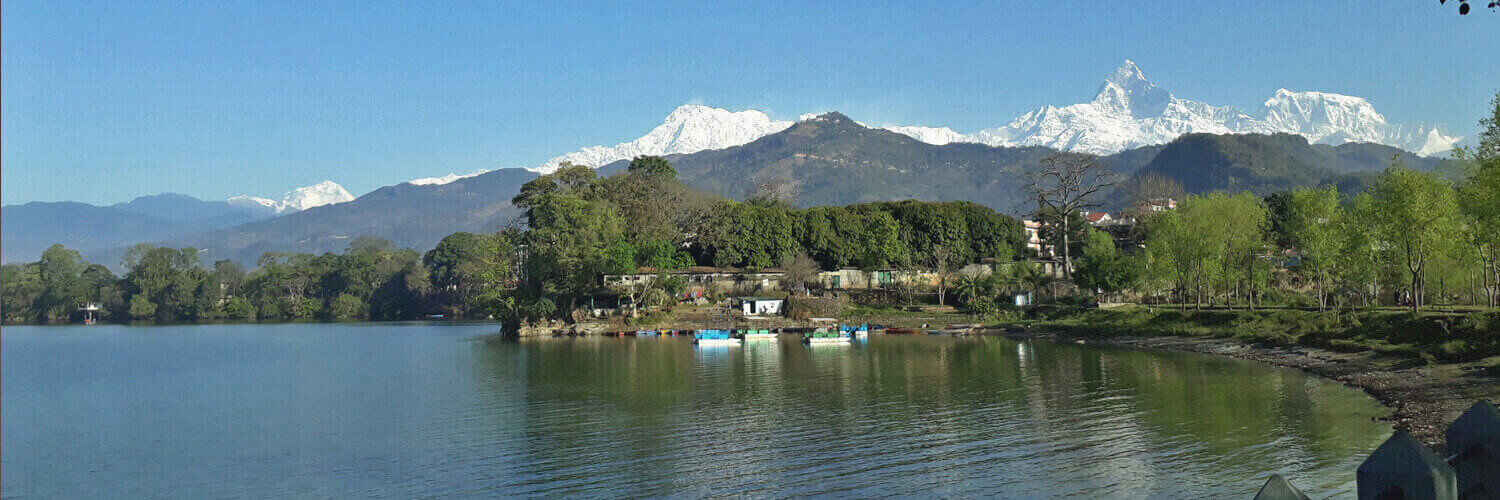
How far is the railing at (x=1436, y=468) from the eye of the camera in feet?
24.4

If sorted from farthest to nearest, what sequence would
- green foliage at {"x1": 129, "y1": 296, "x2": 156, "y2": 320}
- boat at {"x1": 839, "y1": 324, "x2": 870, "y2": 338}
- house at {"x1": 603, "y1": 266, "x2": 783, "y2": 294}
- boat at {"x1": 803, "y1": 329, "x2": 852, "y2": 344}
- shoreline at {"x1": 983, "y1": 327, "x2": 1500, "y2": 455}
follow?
1. green foliage at {"x1": 129, "y1": 296, "x2": 156, "y2": 320}
2. house at {"x1": 603, "y1": 266, "x2": 783, "y2": 294}
3. boat at {"x1": 839, "y1": 324, "x2": 870, "y2": 338}
4. boat at {"x1": 803, "y1": 329, "x2": 852, "y2": 344}
5. shoreline at {"x1": 983, "y1": 327, "x2": 1500, "y2": 455}

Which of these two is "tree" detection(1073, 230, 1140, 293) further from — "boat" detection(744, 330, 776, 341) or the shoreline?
"boat" detection(744, 330, 776, 341)

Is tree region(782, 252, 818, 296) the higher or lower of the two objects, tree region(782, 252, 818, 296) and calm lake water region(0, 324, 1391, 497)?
the higher

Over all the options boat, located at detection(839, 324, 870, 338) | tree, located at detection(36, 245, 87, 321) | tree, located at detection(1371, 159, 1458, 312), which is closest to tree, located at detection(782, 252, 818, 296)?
boat, located at detection(839, 324, 870, 338)

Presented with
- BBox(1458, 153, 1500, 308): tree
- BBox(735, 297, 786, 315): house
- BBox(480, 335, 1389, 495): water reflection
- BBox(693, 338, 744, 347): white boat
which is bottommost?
BBox(480, 335, 1389, 495): water reflection

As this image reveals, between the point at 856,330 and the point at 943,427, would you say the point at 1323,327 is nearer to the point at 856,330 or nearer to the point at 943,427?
the point at 943,427

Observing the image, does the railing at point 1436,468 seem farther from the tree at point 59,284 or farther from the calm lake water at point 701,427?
the tree at point 59,284

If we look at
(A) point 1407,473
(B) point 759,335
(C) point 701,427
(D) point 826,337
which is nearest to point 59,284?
(B) point 759,335

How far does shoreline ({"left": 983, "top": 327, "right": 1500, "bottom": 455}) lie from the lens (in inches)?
984

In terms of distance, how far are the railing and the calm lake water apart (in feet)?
34.3

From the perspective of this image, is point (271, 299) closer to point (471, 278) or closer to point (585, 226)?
point (471, 278)

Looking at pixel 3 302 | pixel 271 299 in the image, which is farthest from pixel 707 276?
pixel 3 302

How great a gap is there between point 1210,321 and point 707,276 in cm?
4357

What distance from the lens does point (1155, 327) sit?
5622 cm
